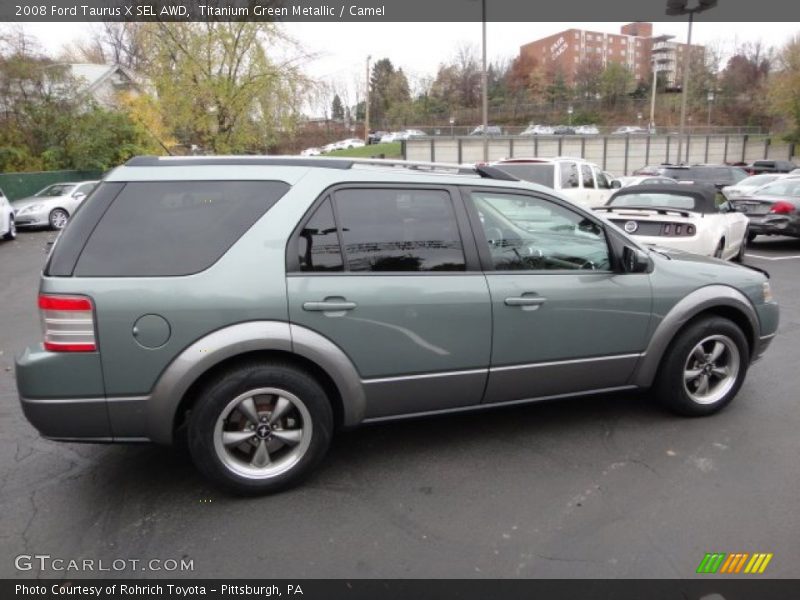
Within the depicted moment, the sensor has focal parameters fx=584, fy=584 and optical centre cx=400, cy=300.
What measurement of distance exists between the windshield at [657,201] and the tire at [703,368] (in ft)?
15.1

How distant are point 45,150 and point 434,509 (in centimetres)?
2732

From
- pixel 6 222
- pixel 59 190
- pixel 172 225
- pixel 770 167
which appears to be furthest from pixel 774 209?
pixel 770 167

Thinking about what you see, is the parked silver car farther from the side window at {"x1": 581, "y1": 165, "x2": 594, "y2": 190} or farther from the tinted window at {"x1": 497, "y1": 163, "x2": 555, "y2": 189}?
the side window at {"x1": 581, "y1": 165, "x2": 594, "y2": 190}

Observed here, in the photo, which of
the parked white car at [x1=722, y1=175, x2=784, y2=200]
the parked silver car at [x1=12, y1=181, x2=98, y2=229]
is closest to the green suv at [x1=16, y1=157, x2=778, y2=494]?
the parked white car at [x1=722, y1=175, x2=784, y2=200]

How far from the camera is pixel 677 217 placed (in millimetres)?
7949

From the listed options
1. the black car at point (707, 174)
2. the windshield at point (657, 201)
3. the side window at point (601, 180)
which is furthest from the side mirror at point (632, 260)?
the black car at point (707, 174)

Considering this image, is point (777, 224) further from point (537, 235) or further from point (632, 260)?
point (537, 235)

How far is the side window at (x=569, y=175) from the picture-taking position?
44.3 ft

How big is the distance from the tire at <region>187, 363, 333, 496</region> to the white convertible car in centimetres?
562

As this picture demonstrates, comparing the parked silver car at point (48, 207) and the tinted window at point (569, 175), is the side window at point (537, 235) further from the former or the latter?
the parked silver car at point (48, 207)

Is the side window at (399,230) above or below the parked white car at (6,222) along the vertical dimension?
above

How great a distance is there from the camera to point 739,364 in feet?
13.8

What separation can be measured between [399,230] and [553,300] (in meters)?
1.03
